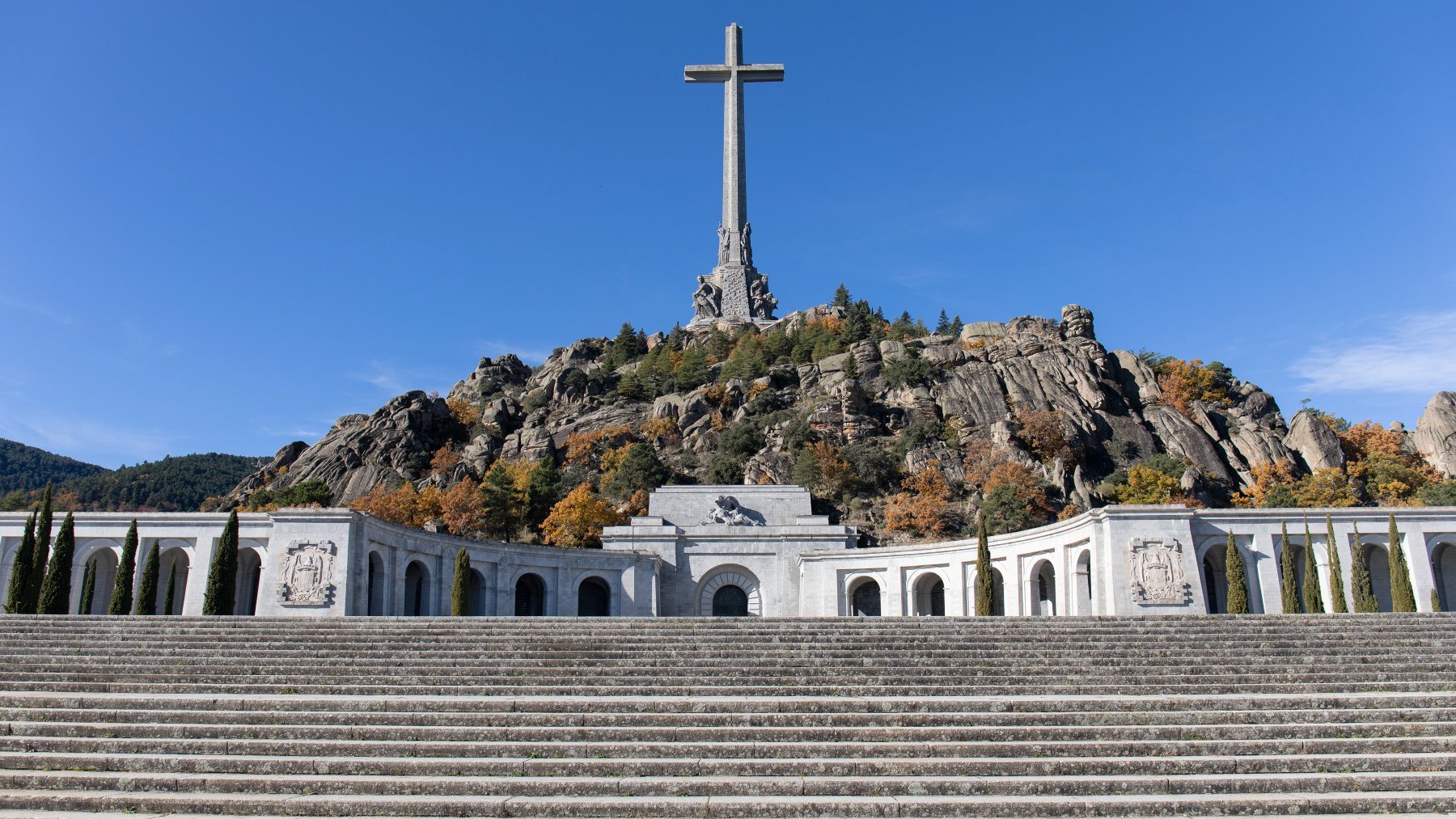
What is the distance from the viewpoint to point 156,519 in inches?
1266

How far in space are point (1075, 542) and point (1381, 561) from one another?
942 centimetres

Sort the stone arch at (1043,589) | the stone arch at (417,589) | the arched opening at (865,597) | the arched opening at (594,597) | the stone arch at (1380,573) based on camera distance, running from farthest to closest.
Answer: the arched opening at (594,597) → the arched opening at (865,597) → the stone arch at (417,589) → the stone arch at (1043,589) → the stone arch at (1380,573)

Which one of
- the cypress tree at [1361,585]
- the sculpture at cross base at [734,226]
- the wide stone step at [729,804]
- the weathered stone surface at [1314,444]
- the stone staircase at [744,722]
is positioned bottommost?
the wide stone step at [729,804]

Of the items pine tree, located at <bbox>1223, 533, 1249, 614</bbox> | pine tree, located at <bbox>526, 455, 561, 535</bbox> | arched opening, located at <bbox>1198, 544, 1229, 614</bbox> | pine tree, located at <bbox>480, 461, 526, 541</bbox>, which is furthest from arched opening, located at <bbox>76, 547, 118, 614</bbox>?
arched opening, located at <bbox>1198, 544, 1229, 614</bbox>

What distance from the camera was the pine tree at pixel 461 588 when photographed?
3353 cm

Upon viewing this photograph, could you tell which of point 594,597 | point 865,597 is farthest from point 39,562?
point 865,597

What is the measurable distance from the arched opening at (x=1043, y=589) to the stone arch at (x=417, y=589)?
20.2m

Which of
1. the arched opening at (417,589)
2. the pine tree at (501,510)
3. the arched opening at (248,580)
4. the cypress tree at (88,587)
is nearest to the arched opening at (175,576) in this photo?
the arched opening at (248,580)

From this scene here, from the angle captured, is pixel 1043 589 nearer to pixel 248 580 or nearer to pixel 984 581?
pixel 984 581

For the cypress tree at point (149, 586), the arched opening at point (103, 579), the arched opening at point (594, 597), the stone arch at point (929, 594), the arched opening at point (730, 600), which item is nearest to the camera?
the cypress tree at point (149, 586)

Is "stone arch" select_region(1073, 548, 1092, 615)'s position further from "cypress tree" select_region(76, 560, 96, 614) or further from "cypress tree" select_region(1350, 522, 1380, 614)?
"cypress tree" select_region(76, 560, 96, 614)

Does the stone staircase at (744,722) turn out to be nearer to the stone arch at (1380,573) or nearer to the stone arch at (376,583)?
the stone arch at (376,583)

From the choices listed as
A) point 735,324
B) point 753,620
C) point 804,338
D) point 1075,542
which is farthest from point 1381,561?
point 735,324

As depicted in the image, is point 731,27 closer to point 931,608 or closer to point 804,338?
point 804,338
